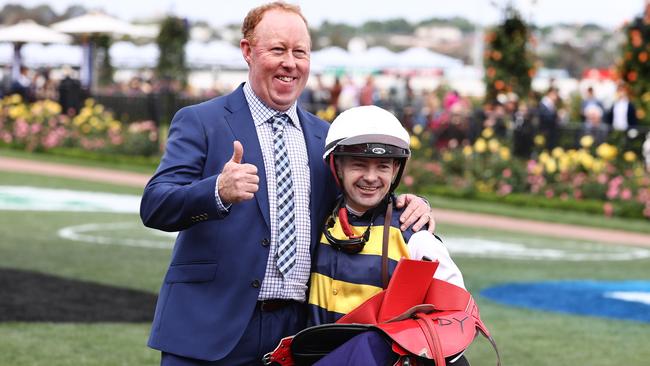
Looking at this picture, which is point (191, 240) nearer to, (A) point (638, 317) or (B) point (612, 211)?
(A) point (638, 317)

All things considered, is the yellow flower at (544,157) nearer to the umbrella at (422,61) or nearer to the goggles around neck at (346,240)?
the goggles around neck at (346,240)

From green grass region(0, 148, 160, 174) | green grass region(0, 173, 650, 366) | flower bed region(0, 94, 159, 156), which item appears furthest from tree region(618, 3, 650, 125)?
flower bed region(0, 94, 159, 156)

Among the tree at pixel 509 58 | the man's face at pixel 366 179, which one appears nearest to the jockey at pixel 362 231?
the man's face at pixel 366 179

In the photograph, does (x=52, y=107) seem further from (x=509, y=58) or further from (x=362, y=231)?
(x=362, y=231)

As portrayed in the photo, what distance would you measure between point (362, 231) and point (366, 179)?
0.16 meters

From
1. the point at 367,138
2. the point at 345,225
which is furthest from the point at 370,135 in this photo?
the point at 345,225

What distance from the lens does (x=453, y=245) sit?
45.3ft

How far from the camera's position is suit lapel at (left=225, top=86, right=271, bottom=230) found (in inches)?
160

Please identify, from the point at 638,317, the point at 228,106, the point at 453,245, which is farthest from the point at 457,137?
the point at 228,106

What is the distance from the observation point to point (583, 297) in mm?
10758

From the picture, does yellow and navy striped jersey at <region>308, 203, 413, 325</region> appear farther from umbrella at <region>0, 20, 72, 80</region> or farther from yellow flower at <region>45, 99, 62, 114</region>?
umbrella at <region>0, 20, 72, 80</region>

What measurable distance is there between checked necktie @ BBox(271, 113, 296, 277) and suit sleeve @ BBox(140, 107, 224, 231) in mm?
217

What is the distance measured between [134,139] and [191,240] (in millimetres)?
20478

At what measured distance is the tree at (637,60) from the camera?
19.8m
